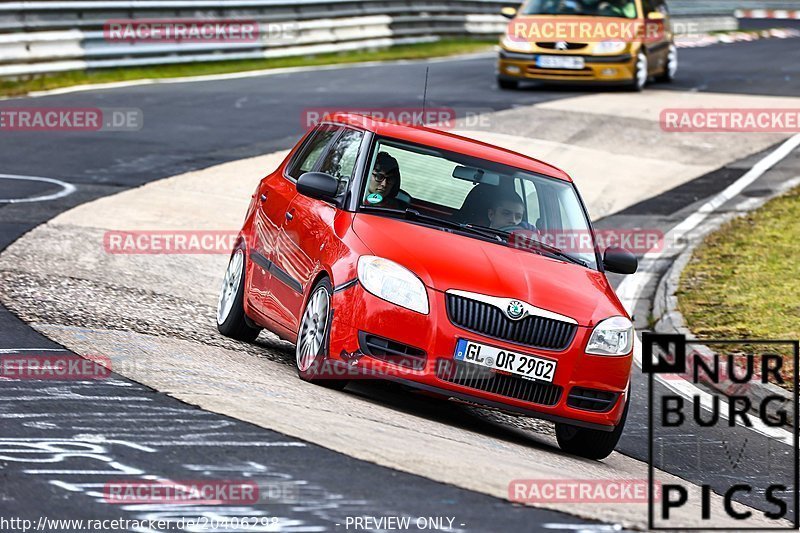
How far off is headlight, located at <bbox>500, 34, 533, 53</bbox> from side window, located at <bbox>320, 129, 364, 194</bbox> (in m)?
16.1

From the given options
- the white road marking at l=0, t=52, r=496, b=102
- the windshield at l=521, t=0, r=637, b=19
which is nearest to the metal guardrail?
the white road marking at l=0, t=52, r=496, b=102

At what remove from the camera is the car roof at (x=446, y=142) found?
29.1 feet

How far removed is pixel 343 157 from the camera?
8.93m

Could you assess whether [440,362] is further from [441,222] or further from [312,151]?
[312,151]

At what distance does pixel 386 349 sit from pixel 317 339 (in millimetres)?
502

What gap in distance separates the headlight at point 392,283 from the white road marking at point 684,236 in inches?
116

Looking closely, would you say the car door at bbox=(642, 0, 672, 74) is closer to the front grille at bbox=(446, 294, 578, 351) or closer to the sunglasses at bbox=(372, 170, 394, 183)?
the sunglasses at bbox=(372, 170, 394, 183)

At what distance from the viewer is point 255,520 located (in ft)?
17.6

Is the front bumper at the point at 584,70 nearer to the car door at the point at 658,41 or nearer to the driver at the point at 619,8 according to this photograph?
the car door at the point at 658,41

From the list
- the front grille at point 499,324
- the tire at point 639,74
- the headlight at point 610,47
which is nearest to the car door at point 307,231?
the front grille at point 499,324

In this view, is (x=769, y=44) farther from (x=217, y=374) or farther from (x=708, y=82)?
(x=217, y=374)

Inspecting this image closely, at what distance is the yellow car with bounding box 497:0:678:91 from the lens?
24781 mm

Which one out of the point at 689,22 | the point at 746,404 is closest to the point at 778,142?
the point at 746,404

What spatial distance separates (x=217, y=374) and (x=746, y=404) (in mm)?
3858
